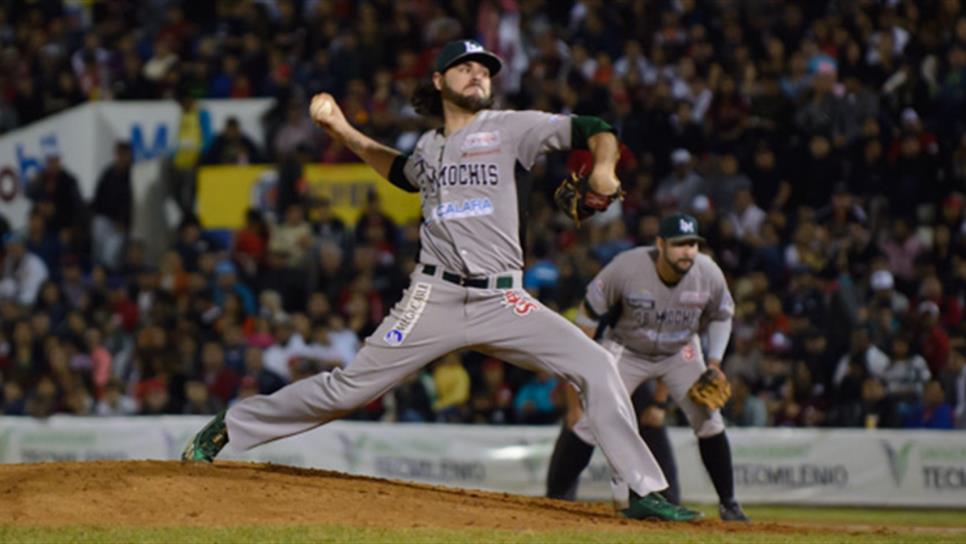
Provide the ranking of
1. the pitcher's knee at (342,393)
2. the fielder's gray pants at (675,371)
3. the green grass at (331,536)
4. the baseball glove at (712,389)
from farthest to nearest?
the fielder's gray pants at (675,371), the baseball glove at (712,389), the pitcher's knee at (342,393), the green grass at (331,536)

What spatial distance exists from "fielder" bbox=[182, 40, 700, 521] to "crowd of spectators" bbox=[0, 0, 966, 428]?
26.0ft

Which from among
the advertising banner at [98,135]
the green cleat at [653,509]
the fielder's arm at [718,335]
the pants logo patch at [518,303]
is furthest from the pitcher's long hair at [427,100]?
the advertising banner at [98,135]

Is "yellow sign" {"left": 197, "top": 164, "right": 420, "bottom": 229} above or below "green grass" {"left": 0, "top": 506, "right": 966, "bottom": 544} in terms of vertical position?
above

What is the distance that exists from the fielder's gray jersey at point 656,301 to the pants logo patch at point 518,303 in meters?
Result: 2.44

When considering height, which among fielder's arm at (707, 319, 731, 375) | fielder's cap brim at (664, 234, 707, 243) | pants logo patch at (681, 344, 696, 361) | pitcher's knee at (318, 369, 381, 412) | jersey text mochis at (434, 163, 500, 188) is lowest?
pitcher's knee at (318, 369, 381, 412)

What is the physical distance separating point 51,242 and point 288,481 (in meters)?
12.6

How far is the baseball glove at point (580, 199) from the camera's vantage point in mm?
7688

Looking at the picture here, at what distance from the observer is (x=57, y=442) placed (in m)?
16.8

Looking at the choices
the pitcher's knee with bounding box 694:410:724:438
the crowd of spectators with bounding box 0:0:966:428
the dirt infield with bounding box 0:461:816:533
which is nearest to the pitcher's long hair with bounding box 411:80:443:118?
the dirt infield with bounding box 0:461:816:533

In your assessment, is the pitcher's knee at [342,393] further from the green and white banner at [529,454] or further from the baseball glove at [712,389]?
the green and white banner at [529,454]

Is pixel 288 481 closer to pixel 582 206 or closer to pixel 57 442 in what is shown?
pixel 582 206

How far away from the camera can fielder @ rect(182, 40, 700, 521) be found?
26.8ft

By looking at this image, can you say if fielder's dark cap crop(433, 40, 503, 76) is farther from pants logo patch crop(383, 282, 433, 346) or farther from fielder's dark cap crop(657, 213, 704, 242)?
fielder's dark cap crop(657, 213, 704, 242)

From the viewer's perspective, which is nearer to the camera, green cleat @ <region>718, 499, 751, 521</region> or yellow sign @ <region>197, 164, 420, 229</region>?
green cleat @ <region>718, 499, 751, 521</region>
